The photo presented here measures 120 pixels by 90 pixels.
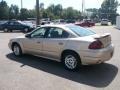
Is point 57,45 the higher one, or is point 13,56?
point 57,45

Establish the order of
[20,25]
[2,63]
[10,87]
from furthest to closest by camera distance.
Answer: [20,25]
[2,63]
[10,87]

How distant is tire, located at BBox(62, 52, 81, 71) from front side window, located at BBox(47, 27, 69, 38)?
69cm

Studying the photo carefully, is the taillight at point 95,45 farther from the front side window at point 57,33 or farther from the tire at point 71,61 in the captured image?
the front side window at point 57,33

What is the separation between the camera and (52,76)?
24.7ft

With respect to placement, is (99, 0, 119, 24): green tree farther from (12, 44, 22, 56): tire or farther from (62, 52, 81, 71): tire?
(62, 52, 81, 71): tire

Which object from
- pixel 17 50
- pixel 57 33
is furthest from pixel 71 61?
pixel 17 50

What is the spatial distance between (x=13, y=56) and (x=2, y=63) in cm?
150

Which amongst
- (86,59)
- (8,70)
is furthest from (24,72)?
(86,59)

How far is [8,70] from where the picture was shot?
8.26 metres

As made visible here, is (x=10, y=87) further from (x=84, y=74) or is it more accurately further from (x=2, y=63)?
(x=2, y=63)

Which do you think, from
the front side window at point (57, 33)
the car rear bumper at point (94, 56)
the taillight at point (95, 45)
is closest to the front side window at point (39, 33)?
the front side window at point (57, 33)

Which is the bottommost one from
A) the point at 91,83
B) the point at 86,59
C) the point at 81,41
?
the point at 91,83

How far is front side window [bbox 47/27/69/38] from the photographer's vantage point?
27.8 feet

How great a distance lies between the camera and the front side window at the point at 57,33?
847 cm
